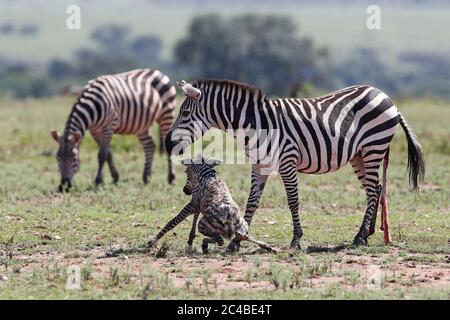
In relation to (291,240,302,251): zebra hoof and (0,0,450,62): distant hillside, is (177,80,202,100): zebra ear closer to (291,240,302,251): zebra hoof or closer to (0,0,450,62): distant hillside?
(291,240,302,251): zebra hoof

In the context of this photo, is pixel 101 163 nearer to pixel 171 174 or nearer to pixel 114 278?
pixel 171 174

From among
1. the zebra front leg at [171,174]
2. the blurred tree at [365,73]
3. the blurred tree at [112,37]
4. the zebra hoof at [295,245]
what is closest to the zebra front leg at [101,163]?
the zebra front leg at [171,174]

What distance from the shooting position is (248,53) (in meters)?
72.7

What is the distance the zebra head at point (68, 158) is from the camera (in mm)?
14930

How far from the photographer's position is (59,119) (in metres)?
25.8

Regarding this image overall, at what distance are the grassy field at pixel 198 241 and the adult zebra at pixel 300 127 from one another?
28.4 inches

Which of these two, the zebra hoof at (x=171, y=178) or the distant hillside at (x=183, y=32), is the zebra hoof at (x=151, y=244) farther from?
the distant hillside at (x=183, y=32)

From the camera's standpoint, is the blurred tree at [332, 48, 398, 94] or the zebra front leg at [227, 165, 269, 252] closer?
the zebra front leg at [227, 165, 269, 252]

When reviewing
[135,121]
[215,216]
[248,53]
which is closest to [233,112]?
→ [215,216]

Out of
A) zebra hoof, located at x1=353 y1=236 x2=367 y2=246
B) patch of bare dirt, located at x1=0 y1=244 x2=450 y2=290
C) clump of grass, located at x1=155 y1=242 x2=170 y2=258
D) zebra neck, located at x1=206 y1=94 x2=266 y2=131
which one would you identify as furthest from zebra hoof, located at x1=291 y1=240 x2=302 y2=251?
clump of grass, located at x1=155 y1=242 x2=170 y2=258

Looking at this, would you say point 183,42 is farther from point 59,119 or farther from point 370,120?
point 370,120

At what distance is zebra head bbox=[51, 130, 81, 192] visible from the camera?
49.0 feet

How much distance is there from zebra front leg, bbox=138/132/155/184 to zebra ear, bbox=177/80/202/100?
5593 mm
